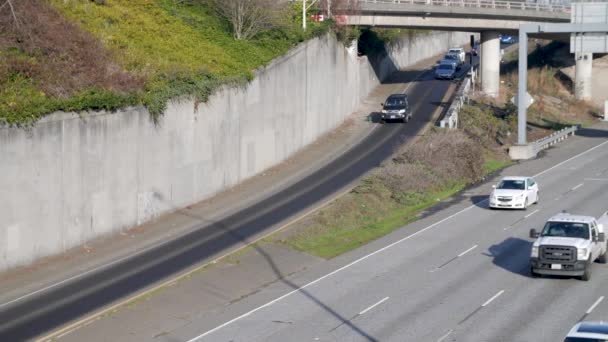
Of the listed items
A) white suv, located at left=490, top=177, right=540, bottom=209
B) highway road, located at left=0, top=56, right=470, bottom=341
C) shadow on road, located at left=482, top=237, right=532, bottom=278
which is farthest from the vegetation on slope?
shadow on road, located at left=482, top=237, right=532, bottom=278

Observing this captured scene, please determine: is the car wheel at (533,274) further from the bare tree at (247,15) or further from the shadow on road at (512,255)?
the bare tree at (247,15)

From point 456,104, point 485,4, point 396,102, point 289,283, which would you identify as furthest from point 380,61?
point 289,283

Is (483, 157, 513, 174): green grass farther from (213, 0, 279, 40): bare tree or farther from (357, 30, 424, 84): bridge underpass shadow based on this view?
(357, 30, 424, 84): bridge underpass shadow

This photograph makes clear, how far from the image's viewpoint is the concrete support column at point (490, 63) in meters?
78.6

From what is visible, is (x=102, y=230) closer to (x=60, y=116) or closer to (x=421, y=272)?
(x=60, y=116)

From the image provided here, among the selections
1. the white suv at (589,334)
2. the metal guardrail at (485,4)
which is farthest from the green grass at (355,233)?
the metal guardrail at (485,4)

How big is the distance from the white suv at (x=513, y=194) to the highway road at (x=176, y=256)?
815 centimetres

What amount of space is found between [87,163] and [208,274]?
761 centimetres

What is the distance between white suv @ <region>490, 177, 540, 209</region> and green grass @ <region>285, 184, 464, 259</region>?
11.7ft

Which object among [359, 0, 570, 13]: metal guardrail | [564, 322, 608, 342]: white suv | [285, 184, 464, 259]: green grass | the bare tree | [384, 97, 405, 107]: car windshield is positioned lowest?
[285, 184, 464, 259]: green grass

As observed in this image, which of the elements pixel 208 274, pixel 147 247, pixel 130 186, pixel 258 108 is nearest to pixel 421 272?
pixel 208 274

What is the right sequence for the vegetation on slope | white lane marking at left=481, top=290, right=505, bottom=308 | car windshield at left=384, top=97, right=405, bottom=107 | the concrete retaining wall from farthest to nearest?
1. car windshield at left=384, top=97, right=405, bottom=107
2. the vegetation on slope
3. the concrete retaining wall
4. white lane marking at left=481, top=290, right=505, bottom=308

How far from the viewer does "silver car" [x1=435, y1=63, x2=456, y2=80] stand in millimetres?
86375

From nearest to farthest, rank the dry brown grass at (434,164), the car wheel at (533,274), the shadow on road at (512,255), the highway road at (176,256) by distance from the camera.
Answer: the highway road at (176,256)
the car wheel at (533,274)
the shadow on road at (512,255)
the dry brown grass at (434,164)
